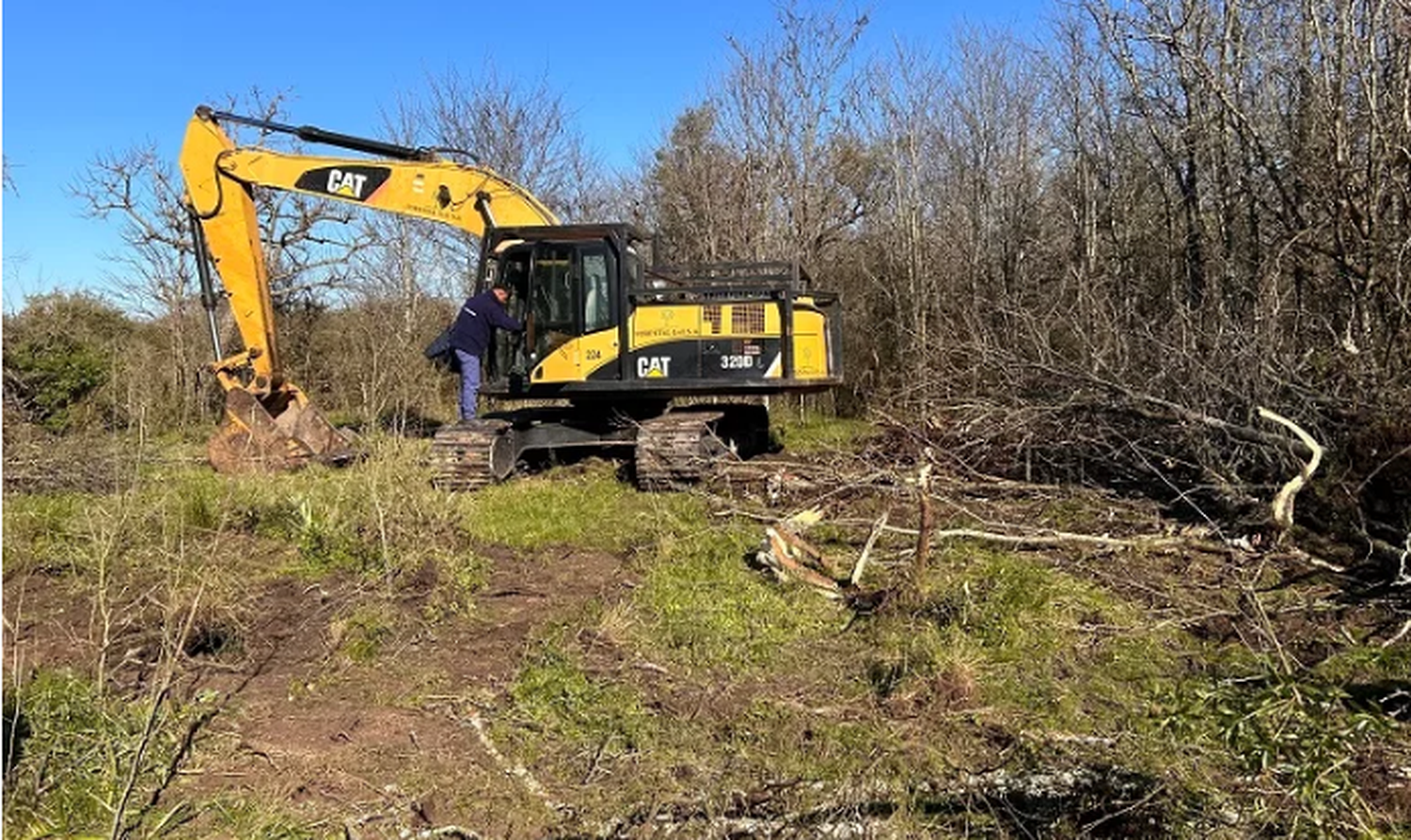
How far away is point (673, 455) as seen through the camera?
9.00 metres

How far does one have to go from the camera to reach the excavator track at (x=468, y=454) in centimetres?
914

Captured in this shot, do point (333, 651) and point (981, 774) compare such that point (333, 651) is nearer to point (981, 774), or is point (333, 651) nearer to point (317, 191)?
point (981, 774)

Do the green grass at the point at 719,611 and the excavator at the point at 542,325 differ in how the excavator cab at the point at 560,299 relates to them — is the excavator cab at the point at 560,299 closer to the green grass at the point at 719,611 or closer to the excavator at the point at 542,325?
the excavator at the point at 542,325

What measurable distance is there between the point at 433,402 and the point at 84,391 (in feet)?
18.4

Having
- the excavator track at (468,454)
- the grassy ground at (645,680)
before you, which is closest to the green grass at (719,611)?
the grassy ground at (645,680)

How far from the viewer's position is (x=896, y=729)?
408 cm

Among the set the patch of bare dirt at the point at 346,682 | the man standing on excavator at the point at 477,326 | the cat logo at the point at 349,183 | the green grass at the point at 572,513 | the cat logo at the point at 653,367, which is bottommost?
the patch of bare dirt at the point at 346,682

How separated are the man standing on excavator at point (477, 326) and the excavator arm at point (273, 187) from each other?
3.48 ft

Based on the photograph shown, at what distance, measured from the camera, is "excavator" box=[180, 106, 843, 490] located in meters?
9.46

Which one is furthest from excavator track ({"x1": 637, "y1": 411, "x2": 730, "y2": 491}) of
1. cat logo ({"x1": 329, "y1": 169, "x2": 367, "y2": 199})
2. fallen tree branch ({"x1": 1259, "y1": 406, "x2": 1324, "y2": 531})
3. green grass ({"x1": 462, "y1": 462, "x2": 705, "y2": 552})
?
fallen tree branch ({"x1": 1259, "y1": 406, "x2": 1324, "y2": 531})

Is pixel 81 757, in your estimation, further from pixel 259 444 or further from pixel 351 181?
pixel 351 181

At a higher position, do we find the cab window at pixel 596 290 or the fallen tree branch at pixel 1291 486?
the cab window at pixel 596 290

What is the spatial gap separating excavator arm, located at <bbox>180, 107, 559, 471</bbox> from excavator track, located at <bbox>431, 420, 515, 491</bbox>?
5.45ft

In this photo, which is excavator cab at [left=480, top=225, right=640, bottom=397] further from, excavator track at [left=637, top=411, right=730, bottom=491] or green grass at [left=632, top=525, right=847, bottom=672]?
green grass at [left=632, top=525, right=847, bottom=672]
